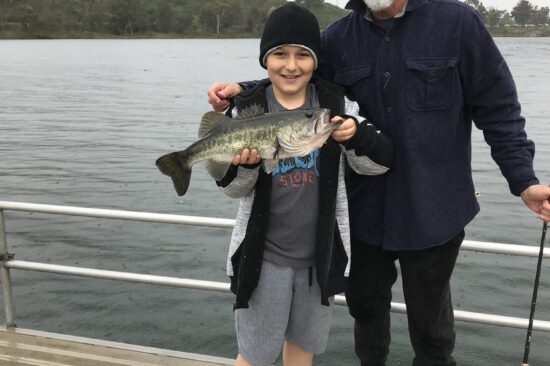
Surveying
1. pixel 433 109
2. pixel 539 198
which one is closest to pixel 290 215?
pixel 433 109

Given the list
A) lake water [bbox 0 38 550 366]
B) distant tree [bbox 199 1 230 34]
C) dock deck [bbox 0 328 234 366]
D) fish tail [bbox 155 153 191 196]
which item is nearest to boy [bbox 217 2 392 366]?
fish tail [bbox 155 153 191 196]

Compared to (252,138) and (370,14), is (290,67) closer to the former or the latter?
(252,138)

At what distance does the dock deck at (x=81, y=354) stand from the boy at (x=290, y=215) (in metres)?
0.90

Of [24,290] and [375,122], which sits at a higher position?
[375,122]

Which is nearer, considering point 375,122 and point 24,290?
point 375,122

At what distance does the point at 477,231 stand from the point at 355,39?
9.52 metres

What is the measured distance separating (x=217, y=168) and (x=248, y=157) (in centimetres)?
23

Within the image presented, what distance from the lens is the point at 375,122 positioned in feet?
9.91

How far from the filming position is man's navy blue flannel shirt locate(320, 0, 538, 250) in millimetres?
2846

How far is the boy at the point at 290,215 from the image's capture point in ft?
9.47

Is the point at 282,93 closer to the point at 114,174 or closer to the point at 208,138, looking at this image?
the point at 208,138

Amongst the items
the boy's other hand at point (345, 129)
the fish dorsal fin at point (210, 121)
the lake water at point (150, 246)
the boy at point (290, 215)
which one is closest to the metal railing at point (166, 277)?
the boy at point (290, 215)

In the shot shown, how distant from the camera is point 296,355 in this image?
124 inches

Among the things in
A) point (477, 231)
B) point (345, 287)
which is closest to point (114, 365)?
point (345, 287)
